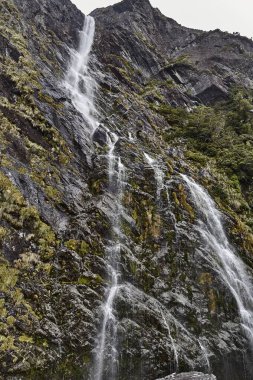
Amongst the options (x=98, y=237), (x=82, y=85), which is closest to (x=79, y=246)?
(x=98, y=237)

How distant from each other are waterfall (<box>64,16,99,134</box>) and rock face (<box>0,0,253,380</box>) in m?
0.80

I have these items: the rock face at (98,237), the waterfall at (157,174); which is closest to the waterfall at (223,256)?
the rock face at (98,237)

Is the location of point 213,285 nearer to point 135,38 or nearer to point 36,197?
point 36,197

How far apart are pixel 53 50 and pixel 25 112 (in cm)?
1958

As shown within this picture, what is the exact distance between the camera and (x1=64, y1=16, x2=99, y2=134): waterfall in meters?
29.0

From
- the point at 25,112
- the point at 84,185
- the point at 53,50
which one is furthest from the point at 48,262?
the point at 53,50

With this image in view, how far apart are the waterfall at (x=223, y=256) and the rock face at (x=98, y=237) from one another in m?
0.42

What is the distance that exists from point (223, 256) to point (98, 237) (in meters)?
6.46

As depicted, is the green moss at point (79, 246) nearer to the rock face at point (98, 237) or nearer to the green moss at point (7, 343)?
the rock face at point (98, 237)

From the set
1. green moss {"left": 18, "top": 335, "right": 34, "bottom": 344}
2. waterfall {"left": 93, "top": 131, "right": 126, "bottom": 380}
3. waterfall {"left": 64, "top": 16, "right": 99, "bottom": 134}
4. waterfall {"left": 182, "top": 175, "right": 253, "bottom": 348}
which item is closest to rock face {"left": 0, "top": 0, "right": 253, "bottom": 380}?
green moss {"left": 18, "top": 335, "right": 34, "bottom": 344}

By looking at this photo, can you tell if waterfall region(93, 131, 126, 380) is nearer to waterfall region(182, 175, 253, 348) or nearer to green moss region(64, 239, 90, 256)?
green moss region(64, 239, 90, 256)

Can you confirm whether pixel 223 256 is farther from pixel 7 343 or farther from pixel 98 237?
pixel 7 343

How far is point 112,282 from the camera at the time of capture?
50.1 ft

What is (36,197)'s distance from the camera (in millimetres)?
16453
